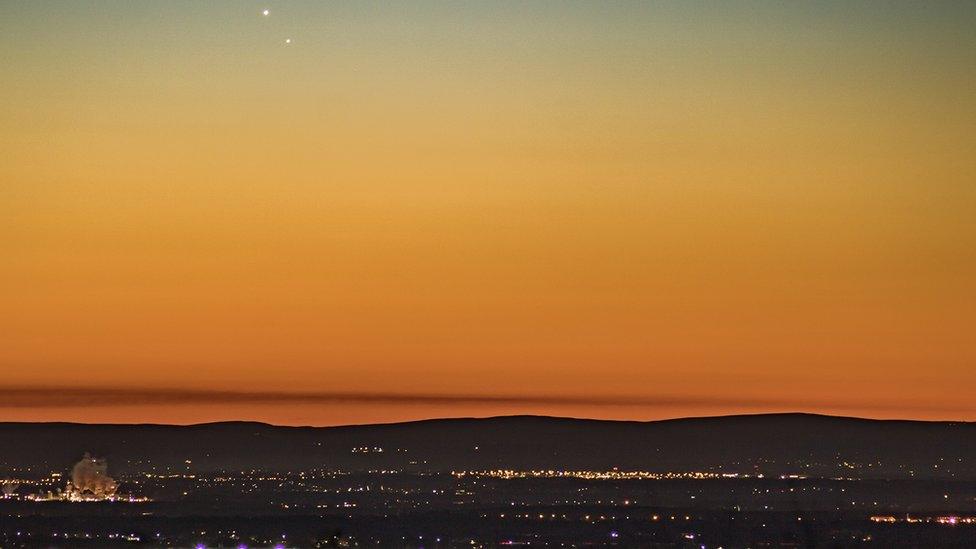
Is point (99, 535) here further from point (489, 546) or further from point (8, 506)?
point (8, 506)

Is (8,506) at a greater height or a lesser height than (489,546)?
greater

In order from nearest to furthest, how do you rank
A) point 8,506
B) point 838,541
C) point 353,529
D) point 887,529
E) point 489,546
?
point 489,546, point 838,541, point 353,529, point 887,529, point 8,506

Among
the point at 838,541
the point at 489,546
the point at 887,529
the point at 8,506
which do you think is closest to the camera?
the point at 489,546

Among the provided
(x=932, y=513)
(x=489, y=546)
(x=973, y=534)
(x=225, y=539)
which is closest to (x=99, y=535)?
(x=225, y=539)

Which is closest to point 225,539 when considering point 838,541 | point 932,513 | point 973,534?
point 838,541

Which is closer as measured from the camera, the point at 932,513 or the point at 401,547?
the point at 401,547

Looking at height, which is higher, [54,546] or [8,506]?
[8,506]

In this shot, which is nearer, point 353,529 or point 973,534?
point 973,534

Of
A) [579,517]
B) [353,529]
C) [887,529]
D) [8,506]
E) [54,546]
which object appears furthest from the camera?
[8,506]

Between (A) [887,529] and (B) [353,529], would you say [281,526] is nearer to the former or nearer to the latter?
(B) [353,529]
